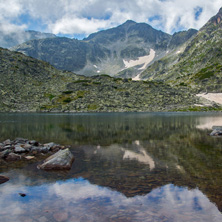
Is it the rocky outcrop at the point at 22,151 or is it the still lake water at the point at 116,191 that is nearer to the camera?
the still lake water at the point at 116,191

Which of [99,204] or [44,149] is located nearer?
[99,204]

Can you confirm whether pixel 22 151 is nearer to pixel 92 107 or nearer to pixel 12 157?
pixel 12 157

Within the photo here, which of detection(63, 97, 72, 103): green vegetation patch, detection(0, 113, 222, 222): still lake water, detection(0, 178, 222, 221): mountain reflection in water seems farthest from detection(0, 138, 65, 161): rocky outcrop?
detection(63, 97, 72, 103): green vegetation patch

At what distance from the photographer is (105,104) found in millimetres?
181500

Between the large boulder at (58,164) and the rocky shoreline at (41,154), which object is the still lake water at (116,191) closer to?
the large boulder at (58,164)

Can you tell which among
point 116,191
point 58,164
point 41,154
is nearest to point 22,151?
point 41,154


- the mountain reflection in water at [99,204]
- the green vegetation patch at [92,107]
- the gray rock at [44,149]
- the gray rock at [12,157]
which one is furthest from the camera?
the green vegetation patch at [92,107]

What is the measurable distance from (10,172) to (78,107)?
164m

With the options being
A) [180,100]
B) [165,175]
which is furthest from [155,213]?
[180,100]

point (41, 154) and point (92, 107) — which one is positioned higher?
point (41, 154)

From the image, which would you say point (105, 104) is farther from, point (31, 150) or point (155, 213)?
point (155, 213)

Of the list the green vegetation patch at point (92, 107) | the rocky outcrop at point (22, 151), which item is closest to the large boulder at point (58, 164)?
the rocky outcrop at point (22, 151)

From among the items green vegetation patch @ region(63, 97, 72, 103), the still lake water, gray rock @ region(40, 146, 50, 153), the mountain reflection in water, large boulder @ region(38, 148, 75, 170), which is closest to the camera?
the mountain reflection in water

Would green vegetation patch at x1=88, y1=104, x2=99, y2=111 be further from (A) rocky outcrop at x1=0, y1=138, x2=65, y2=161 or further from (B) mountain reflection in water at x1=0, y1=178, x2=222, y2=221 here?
(B) mountain reflection in water at x1=0, y1=178, x2=222, y2=221
